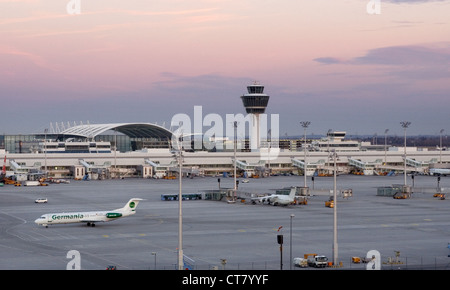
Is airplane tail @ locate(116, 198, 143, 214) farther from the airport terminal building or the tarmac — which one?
the airport terminal building

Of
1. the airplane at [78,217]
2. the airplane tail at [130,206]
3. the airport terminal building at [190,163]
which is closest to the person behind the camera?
the airplane at [78,217]

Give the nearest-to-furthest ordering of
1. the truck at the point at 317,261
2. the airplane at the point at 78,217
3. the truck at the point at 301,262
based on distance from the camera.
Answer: the truck at the point at 317,261 < the truck at the point at 301,262 < the airplane at the point at 78,217

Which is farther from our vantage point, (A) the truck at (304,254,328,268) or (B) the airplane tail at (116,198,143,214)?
(B) the airplane tail at (116,198,143,214)

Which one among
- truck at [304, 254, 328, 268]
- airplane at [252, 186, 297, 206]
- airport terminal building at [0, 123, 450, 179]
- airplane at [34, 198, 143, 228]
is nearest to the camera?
truck at [304, 254, 328, 268]

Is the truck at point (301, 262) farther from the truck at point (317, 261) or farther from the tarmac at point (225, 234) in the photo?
the tarmac at point (225, 234)

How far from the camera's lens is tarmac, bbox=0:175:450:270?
164ft

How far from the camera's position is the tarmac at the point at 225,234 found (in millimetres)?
50031

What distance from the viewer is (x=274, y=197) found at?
313 ft

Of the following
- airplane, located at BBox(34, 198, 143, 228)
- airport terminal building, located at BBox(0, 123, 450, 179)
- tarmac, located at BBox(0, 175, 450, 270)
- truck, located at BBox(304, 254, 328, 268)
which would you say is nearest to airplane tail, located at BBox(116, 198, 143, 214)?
airplane, located at BBox(34, 198, 143, 228)

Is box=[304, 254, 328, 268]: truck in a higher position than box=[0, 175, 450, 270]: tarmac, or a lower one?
higher

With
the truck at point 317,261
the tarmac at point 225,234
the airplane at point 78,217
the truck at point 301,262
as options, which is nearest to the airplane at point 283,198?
the tarmac at point 225,234

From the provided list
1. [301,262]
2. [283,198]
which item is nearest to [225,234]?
[301,262]
